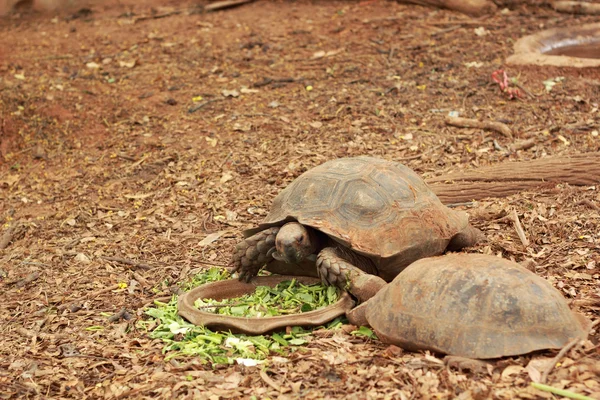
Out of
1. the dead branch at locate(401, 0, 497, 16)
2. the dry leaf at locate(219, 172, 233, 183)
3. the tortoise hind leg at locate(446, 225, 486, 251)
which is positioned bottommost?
the dry leaf at locate(219, 172, 233, 183)

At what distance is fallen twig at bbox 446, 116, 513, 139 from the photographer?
7684mm

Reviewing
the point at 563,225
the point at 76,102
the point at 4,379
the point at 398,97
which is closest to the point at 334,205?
the point at 563,225

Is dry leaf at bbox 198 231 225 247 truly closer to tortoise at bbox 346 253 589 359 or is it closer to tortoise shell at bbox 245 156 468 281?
tortoise shell at bbox 245 156 468 281

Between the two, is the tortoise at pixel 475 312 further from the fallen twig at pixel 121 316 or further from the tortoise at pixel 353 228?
the fallen twig at pixel 121 316

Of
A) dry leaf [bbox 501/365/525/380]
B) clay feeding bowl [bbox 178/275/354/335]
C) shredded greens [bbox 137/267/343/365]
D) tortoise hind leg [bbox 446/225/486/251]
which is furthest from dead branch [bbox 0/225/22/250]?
dry leaf [bbox 501/365/525/380]

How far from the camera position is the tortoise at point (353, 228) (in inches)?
185

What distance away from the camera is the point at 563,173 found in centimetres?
644

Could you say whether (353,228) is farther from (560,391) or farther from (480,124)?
(480,124)

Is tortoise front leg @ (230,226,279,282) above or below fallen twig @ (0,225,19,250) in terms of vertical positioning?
above

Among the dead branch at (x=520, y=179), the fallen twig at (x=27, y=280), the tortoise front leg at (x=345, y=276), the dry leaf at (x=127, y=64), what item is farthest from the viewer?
the dry leaf at (x=127, y=64)

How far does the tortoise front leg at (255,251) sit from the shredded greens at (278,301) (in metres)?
0.18

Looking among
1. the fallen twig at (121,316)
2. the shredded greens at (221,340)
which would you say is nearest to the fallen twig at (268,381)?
the shredded greens at (221,340)

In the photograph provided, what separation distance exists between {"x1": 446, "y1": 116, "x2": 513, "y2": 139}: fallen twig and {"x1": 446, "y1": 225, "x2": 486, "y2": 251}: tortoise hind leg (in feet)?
8.38

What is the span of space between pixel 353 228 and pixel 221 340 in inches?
43.0
